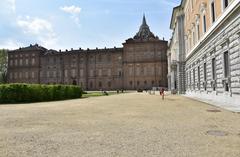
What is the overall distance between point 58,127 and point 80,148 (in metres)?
3.26

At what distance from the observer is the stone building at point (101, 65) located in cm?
8756

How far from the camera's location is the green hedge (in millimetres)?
23781

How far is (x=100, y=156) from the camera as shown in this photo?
5.12 metres

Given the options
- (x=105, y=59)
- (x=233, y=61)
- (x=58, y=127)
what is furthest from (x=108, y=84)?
(x=58, y=127)

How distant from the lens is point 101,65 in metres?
93.0

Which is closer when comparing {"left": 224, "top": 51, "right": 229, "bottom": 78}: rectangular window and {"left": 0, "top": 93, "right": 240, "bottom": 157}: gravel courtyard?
{"left": 0, "top": 93, "right": 240, "bottom": 157}: gravel courtyard

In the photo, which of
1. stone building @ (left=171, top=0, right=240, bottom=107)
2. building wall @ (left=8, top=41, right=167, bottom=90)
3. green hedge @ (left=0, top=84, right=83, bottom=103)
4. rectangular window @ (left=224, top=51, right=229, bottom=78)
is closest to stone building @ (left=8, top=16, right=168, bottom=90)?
building wall @ (left=8, top=41, right=167, bottom=90)

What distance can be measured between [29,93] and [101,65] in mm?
68225

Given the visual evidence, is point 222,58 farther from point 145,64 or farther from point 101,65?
point 101,65

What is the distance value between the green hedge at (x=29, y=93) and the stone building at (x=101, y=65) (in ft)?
196

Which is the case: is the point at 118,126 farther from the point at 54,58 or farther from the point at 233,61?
the point at 54,58

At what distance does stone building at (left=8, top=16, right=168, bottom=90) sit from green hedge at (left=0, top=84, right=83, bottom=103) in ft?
196

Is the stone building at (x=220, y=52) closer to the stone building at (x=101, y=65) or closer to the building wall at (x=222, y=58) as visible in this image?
the building wall at (x=222, y=58)

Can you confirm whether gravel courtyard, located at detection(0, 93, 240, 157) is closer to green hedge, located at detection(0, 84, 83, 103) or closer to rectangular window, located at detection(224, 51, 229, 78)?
rectangular window, located at detection(224, 51, 229, 78)
